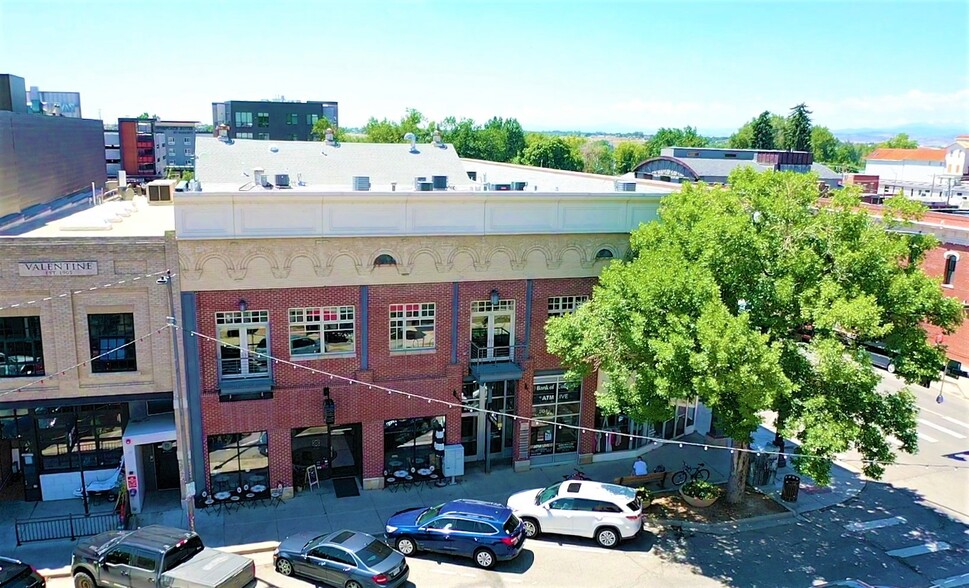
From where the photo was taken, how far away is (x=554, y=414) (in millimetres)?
25750

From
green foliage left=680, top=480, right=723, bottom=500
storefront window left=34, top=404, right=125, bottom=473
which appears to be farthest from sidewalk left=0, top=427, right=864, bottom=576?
storefront window left=34, top=404, right=125, bottom=473

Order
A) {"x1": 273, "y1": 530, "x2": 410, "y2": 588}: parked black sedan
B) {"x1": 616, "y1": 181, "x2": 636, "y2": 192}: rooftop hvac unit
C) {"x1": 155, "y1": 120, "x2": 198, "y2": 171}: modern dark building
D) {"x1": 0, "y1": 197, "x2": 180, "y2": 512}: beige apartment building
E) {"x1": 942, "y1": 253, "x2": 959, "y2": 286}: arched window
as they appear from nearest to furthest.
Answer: {"x1": 273, "y1": 530, "x2": 410, "y2": 588}: parked black sedan < {"x1": 0, "y1": 197, "x2": 180, "y2": 512}: beige apartment building < {"x1": 616, "y1": 181, "x2": 636, "y2": 192}: rooftop hvac unit < {"x1": 942, "y1": 253, "x2": 959, "y2": 286}: arched window < {"x1": 155, "y1": 120, "x2": 198, "y2": 171}: modern dark building

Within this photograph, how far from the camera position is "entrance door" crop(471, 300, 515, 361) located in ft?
79.8

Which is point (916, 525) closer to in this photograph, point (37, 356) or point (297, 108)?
point (37, 356)

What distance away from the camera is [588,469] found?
25859mm

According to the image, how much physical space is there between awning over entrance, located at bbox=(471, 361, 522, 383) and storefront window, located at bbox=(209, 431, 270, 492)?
705 centimetres

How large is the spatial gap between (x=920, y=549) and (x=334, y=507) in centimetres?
1757

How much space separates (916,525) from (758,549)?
5838 mm

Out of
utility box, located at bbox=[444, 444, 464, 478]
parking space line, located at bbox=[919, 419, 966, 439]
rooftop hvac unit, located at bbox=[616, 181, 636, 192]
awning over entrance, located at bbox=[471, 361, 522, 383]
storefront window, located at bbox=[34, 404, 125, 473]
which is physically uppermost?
rooftop hvac unit, located at bbox=[616, 181, 636, 192]

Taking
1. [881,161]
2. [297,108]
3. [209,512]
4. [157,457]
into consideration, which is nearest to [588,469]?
[209,512]

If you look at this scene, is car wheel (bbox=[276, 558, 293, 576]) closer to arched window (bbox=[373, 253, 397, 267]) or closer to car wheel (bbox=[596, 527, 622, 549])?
car wheel (bbox=[596, 527, 622, 549])

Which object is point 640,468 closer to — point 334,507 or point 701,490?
point 701,490

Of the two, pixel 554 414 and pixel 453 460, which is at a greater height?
pixel 554 414

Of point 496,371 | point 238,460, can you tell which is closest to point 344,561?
point 238,460
